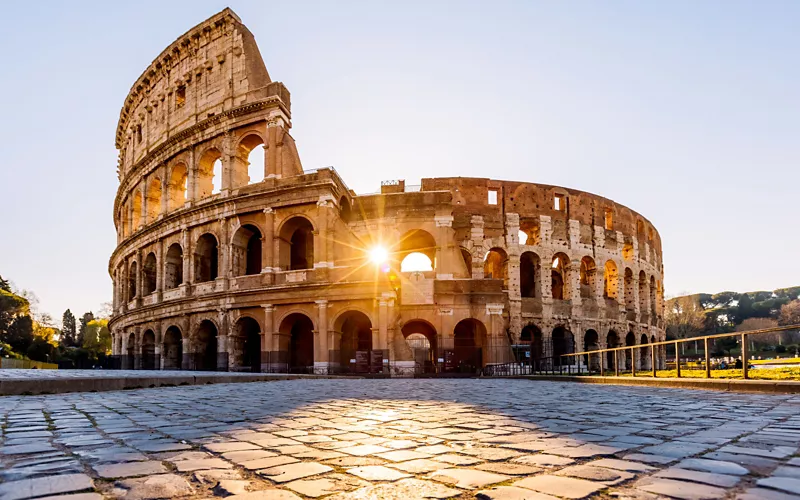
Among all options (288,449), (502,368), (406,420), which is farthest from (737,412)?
(502,368)

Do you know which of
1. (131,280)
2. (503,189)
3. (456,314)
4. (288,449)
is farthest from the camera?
(131,280)

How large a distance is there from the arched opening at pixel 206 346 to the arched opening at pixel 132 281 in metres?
8.55

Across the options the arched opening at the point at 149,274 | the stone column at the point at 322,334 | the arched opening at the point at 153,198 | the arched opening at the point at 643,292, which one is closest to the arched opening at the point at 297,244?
the stone column at the point at 322,334

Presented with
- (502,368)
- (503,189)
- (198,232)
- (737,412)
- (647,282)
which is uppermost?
(503,189)

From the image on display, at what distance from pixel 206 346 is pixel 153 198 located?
33.2ft

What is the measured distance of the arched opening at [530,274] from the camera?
3119 centimetres

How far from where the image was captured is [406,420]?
16.1 ft

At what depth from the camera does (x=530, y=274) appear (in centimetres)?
3344

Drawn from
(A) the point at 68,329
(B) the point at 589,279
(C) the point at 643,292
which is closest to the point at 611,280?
(B) the point at 589,279

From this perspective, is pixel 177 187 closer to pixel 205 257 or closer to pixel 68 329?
pixel 205 257

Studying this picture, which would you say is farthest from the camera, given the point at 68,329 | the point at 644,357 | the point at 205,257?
the point at 68,329

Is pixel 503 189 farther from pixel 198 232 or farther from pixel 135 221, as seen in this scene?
pixel 135 221

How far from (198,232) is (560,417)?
24.6m

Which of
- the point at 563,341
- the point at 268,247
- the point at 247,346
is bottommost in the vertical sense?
the point at 563,341
